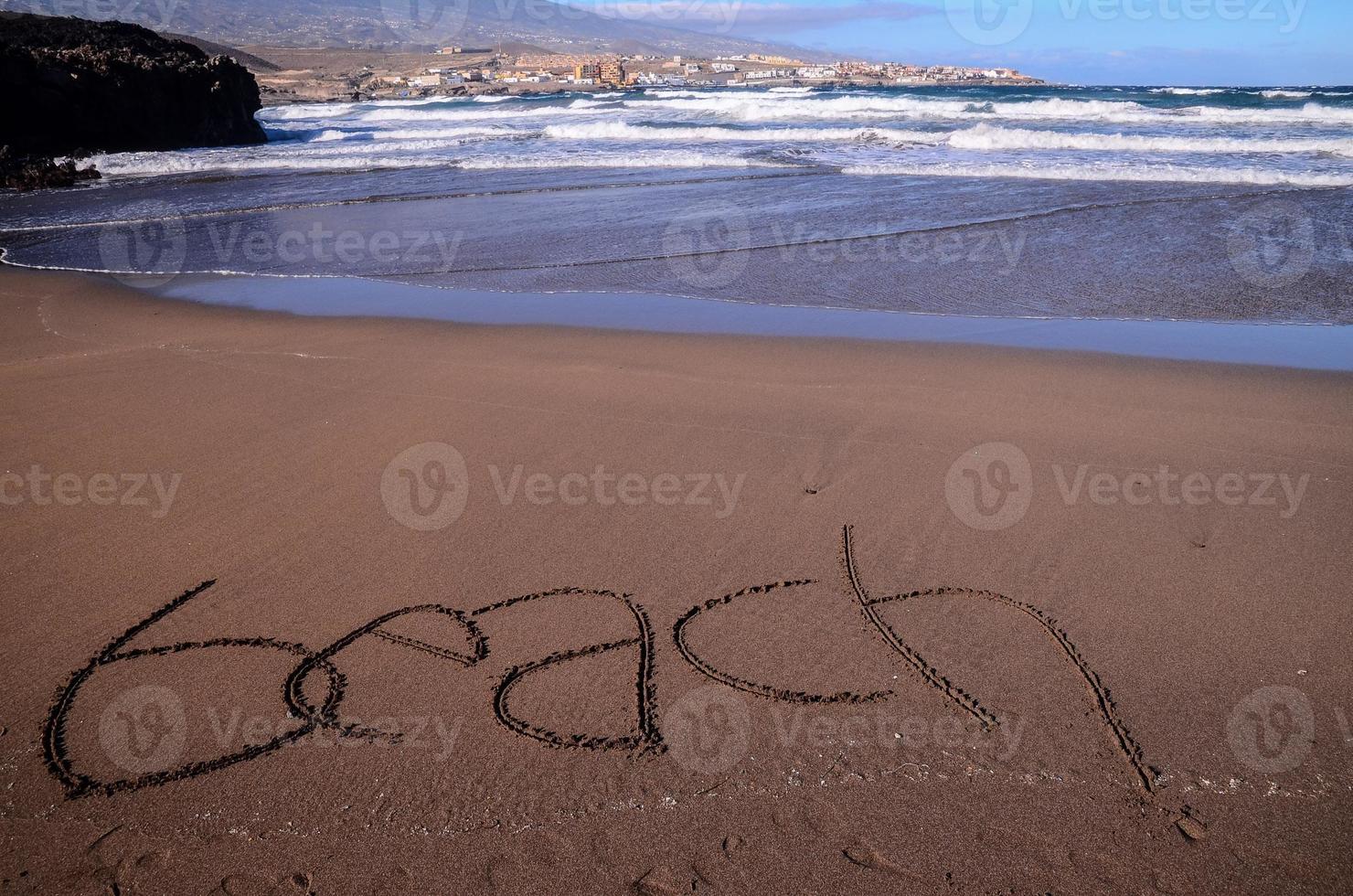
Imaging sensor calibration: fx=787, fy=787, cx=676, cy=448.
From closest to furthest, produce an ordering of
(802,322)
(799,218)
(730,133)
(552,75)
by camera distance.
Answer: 1. (802,322)
2. (799,218)
3. (730,133)
4. (552,75)

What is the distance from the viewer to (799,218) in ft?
38.7

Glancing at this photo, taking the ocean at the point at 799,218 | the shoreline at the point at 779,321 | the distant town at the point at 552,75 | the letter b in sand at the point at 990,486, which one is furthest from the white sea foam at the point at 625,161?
the distant town at the point at 552,75

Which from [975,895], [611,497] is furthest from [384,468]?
[975,895]

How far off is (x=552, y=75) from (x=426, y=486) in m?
69.8

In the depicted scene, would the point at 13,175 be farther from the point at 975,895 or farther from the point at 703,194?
the point at 975,895

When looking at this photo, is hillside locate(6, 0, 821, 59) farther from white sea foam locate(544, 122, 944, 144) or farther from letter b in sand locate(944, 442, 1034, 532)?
letter b in sand locate(944, 442, 1034, 532)

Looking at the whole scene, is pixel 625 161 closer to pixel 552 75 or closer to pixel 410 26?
pixel 552 75

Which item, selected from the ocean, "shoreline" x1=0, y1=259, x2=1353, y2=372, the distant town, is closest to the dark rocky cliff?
the ocean

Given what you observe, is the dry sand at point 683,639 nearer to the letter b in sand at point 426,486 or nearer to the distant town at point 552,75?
the letter b in sand at point 426,486

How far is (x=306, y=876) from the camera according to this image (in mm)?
2354

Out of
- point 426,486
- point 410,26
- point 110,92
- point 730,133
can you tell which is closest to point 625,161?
point 730,133

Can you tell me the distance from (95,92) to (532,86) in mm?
37374

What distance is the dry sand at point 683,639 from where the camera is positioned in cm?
244

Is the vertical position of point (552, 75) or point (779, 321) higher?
point (552, 75)
